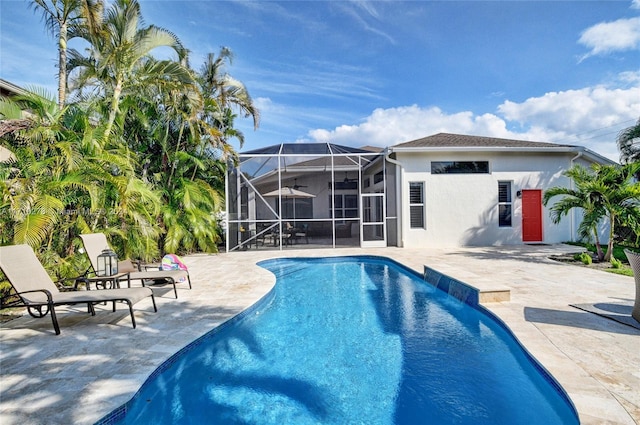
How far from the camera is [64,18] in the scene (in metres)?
6.94

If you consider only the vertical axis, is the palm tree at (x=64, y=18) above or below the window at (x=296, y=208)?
above

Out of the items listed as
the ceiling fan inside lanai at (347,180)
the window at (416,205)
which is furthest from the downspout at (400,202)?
the ceiling fan inside lanai at (347,180)

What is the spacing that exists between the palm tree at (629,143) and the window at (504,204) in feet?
24.5

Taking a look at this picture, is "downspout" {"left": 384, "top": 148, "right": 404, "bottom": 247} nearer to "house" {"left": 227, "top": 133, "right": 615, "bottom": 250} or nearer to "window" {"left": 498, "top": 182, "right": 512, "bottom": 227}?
"house" {"left": 227, "top": 133, "right": 615, "bottom": 250}

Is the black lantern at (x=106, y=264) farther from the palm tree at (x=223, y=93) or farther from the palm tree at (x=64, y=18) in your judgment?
the palm tree at (x=223, y=93)

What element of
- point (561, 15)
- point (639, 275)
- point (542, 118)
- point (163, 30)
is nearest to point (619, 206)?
point (639, 275)

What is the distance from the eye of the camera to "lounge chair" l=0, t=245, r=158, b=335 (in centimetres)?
387

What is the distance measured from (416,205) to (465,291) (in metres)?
7.23

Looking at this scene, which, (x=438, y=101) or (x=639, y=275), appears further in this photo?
(x=438, y=101)

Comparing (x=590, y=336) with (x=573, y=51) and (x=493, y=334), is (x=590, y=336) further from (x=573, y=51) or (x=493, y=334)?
(x=573, y=51)

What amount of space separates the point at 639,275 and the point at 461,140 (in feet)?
36.3

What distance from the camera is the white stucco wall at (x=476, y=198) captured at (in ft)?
41.2

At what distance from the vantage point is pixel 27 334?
3988 mm

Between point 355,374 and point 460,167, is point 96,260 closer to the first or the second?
point 355,374
